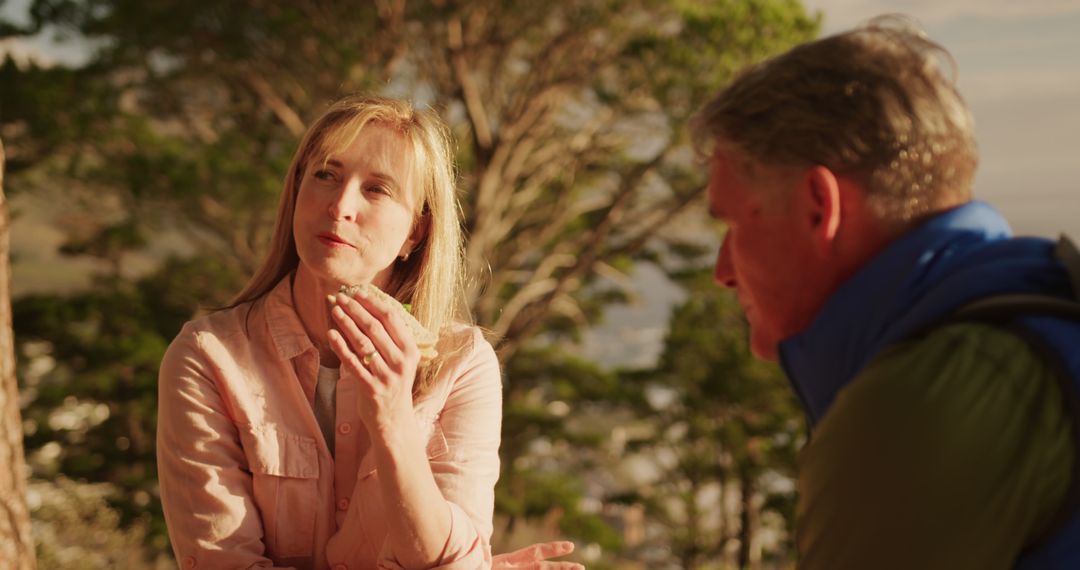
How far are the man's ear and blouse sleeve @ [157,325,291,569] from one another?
1148mm

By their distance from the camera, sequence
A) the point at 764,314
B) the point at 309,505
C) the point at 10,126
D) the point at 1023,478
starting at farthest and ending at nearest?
the point at 10,126, the point at 309,505, the point at 764,314, the point at 1023,478

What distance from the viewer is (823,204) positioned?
Result: 45.8 inches

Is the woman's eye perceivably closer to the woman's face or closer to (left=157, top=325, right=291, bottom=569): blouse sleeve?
the woman's face

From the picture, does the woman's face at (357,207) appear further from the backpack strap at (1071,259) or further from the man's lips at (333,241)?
the backpack strap at (1071,259)

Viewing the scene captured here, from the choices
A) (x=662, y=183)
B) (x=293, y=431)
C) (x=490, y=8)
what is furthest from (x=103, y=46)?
(x=293, y=431)

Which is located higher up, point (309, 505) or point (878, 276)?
point (878, 276)

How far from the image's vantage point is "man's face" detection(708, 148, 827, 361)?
46.7 inches

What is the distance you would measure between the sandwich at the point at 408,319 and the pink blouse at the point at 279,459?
0.42ft

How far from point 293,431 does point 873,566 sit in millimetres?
1254

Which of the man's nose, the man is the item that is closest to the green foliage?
the man's nose

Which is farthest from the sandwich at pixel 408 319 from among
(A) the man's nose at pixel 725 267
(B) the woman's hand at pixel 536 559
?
(A) the man's nose at pixel 725 267

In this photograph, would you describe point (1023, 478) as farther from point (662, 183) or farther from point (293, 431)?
point (662, 183)

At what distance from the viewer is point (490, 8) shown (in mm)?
12398

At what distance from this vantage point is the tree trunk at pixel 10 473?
8.09 ft
